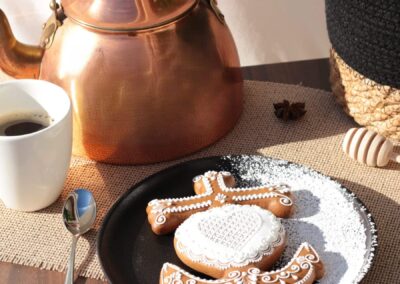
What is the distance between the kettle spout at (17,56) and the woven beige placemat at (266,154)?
0.34 feet

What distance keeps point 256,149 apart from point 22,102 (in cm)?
23

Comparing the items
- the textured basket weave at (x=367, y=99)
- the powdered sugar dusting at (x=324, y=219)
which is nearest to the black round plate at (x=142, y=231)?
the powdered sugar dusting at (x=324, y=219)

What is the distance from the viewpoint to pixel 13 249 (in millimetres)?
659

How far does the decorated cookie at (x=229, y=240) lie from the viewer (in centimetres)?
58

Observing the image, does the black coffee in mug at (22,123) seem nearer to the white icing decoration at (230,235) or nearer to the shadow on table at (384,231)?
the white icing decoration at (230,235)

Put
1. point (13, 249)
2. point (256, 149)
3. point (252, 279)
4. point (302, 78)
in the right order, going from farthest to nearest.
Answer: point (302, 78) → point (256, 149) → point (13, 249) → point (252, 279)

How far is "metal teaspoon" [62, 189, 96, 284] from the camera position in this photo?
0.66 meters

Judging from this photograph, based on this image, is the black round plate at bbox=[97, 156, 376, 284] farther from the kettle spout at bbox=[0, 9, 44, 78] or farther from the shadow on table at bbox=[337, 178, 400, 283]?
the kettle spout at bbox=[0, 9, 44, 78]

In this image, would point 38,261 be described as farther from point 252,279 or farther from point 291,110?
point 291,110

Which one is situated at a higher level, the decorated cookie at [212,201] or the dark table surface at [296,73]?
the decorated cookie at [212,201]

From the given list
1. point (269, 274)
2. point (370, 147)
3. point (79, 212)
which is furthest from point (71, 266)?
point (370, 147)

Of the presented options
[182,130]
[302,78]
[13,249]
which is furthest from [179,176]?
[302,78]

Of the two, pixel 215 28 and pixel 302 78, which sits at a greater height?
pixel 215 28

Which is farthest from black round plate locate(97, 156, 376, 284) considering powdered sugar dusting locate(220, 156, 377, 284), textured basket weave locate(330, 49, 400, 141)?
textured basket weave locate(330, 49, 400, 141)
